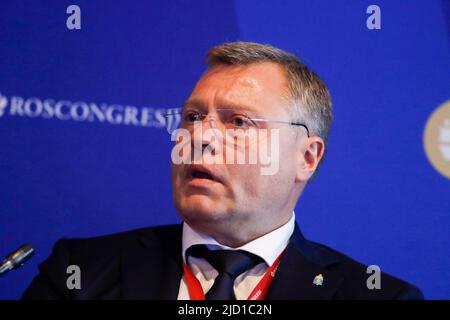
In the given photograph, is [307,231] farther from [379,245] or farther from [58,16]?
[58,16]

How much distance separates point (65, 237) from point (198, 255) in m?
0.52

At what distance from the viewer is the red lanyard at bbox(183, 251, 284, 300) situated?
5.23ft

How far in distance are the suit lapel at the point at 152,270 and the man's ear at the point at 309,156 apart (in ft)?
1.37

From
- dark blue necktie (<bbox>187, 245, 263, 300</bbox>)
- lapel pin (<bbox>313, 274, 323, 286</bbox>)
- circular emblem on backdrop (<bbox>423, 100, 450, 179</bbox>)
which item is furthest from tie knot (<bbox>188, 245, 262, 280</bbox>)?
circular emblem on backdrop (<bbox>423, 100, 450, 179</bbox>)

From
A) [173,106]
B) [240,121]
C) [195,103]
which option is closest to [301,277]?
[240,121]

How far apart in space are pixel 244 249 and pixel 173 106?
61 cm

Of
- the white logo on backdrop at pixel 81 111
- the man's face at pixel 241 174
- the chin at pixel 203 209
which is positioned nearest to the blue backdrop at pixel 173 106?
the white logo on backdrop at pixel 81 111

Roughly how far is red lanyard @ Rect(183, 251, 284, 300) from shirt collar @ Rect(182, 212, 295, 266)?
1.3 inches

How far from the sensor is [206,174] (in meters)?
1.64

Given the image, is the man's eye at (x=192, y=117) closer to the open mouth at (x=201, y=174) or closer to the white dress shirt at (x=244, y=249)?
the open mouth at (x=201, y=174)

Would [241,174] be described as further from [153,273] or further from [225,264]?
[153,273]

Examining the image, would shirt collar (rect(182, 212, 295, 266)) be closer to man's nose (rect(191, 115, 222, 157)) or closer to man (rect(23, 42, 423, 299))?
man (rect(23, 42, 423, 299))

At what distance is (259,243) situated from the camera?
170 centimetres
